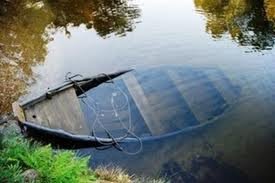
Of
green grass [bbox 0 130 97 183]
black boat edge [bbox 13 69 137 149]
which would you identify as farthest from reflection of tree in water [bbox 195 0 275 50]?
green grass [bbox 0 130 97 183]

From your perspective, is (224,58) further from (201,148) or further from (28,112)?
(28,112)

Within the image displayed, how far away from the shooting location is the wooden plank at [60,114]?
39.6ft

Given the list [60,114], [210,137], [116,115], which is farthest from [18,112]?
[210,137]

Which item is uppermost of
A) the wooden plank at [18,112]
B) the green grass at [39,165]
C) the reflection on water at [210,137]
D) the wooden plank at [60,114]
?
the green grass at [39,165]

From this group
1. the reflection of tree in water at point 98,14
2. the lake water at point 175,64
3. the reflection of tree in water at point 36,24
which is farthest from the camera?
the reflection of tree in water at point 98,14

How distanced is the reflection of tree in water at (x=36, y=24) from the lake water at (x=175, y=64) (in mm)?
55

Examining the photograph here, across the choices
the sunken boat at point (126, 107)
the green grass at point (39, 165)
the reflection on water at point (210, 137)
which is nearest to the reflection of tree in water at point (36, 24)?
the sunken boat at point (126, 107)

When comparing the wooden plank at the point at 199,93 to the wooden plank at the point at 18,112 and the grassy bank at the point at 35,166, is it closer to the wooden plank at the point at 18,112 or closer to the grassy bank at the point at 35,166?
the wooden plank at the point at 18,112

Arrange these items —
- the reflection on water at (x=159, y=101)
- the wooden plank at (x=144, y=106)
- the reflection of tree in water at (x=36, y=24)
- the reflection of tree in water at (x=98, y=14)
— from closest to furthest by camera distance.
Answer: the wooden plank at (x=144, y=106) < the reflection on water at (x=159, y=101) < the reflection of tree in water at (x=36, y=24) < the reflection of tree in water at (x=98, y=14)

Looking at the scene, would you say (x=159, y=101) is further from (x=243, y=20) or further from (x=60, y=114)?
(x=243, y=20)

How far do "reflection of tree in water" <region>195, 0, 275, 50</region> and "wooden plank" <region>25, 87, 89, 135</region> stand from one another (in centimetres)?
899

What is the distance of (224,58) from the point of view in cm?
1684

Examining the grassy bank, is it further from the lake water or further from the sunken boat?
the sunken boat

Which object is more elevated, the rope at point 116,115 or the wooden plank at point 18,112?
the wooden plank at point 18,112
